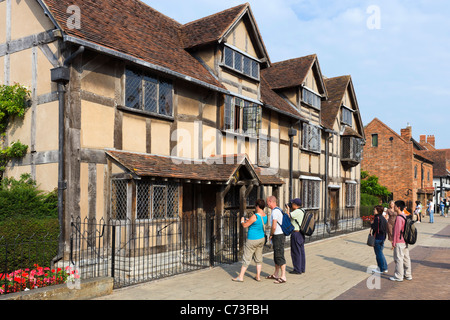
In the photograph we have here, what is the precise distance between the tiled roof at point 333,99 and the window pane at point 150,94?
13.2 meters

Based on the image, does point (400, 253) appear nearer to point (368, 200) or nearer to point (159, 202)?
point (159, 202)

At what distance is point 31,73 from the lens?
400 inches

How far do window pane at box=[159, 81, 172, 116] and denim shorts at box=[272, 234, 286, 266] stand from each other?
5168 mm

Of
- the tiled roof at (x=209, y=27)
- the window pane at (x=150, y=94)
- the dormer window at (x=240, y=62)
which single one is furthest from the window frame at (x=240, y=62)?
the window pane at (x=150, y=94)

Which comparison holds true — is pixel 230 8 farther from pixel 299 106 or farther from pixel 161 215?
pixel 161 215

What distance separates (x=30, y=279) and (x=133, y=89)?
5.69m

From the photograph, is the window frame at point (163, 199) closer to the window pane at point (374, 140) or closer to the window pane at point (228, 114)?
the window pane at point (228, 114)

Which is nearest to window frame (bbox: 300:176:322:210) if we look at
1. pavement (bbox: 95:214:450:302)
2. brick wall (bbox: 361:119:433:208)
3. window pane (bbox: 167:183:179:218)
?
pavement (bbox: 95:214:450:302)

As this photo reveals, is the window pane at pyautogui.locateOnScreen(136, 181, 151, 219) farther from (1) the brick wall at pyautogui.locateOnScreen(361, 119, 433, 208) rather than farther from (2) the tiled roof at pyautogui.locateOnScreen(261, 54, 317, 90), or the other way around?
(1) the brick wall at pyautogui.locateOnScreen(361, 119, 433, 208)

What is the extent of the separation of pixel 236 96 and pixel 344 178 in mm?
13151

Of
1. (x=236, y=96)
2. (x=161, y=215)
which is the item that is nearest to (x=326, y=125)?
(x=236, y=96)

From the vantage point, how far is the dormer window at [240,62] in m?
14.4

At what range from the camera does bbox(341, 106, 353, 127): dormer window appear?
24.7 metres

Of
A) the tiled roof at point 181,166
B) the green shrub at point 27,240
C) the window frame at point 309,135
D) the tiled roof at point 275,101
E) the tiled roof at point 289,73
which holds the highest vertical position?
the tiled roof at point 289,73
